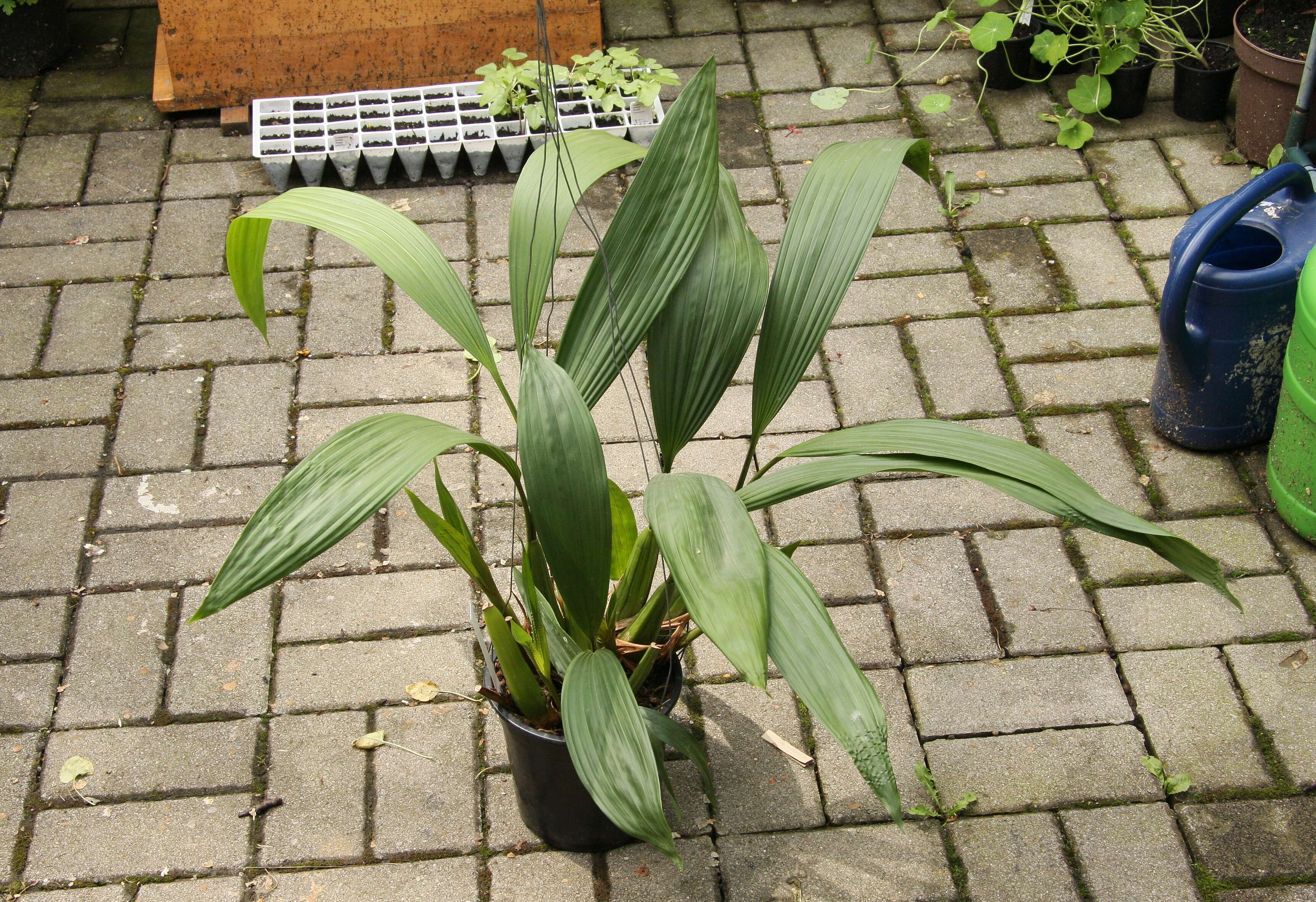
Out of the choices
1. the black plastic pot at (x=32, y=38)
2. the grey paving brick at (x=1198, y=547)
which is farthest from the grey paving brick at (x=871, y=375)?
the black plastic pot at (x=32, y=38)

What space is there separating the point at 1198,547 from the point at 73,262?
2541 millimetres

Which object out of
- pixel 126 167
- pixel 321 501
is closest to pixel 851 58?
pixel 126 167

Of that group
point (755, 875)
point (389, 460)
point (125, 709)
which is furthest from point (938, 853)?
point (125, 709)

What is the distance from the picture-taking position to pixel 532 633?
177 centimetres

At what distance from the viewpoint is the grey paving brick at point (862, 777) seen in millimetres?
1983

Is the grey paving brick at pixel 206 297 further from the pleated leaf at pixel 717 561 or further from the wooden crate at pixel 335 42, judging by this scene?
the pleated leaf at pixel 717 561

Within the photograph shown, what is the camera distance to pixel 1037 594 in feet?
7.50

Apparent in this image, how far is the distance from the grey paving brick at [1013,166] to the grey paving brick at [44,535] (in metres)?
2.17

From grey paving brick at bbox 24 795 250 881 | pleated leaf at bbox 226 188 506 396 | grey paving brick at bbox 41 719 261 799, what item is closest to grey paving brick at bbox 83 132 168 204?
grey paving brick at bbox 41 719 261 799

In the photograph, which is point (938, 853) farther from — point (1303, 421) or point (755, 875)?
point (1303, 421)

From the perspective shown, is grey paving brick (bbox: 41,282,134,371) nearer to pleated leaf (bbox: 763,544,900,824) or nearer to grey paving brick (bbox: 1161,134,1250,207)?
pleated leaf (bbox: 763,544,900,824)

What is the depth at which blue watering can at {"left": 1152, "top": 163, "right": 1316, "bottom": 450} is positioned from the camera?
227 cm

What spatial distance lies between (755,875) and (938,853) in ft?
0.94

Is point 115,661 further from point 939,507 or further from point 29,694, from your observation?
point 939,507
